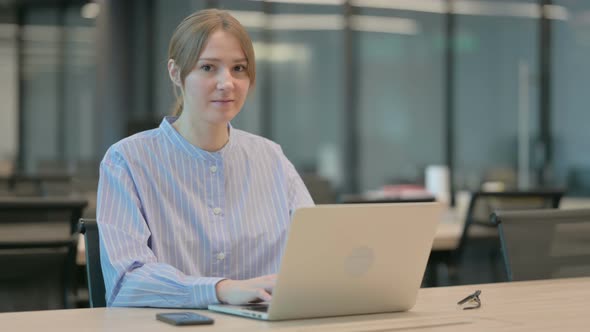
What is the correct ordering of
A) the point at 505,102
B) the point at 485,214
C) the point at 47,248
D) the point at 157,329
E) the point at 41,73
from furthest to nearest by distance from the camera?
the point at 41,73 → the point at 505,102 → the point at 485,214 → the point at 47,248 → the point at 157,329

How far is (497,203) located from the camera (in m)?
4.68

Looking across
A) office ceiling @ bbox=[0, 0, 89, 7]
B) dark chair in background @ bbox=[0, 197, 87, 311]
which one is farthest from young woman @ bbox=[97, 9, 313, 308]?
office ceiling @ bbox=[0, 0, 89, 7]

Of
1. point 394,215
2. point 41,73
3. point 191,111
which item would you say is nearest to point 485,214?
point 191,111

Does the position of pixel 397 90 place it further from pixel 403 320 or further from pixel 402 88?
pixel 403 320

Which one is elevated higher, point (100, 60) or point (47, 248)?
point (100, 60)

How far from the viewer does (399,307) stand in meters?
1.98

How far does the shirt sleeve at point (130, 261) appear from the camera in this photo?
2.03 m

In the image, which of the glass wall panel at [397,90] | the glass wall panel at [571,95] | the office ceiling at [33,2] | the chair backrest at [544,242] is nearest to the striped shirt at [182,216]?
the chair backrest at [544,242]

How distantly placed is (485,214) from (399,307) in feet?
8.98

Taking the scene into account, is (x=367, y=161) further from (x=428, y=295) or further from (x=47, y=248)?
(x=428, y=295)

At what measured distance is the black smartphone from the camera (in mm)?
1766

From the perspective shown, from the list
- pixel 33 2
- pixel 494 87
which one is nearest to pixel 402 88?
pixel 494 87

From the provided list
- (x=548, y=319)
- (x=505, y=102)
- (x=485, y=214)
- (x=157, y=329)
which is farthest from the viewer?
(x=505, y=102)

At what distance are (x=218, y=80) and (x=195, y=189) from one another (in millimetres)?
268
